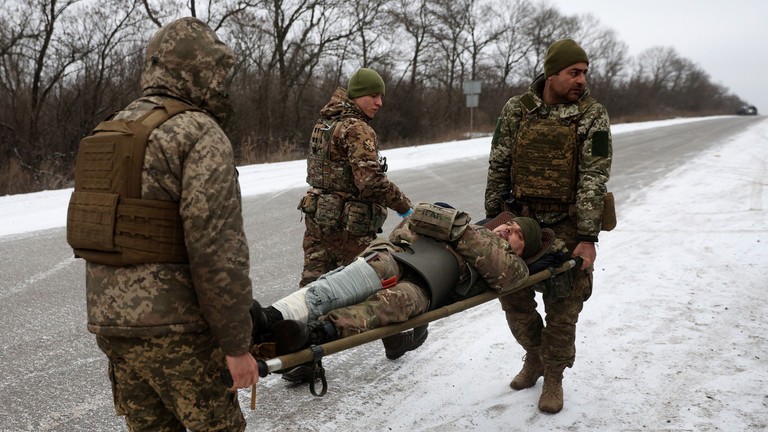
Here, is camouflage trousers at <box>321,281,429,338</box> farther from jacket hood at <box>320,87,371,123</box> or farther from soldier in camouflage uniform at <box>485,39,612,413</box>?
jacket hood at <box>320,87,371,123</box>

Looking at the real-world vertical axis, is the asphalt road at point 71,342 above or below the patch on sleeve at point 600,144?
below

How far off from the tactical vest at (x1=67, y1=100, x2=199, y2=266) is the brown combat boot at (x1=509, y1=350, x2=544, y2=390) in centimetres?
245

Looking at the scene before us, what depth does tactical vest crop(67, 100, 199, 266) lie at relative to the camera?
1.79 metres

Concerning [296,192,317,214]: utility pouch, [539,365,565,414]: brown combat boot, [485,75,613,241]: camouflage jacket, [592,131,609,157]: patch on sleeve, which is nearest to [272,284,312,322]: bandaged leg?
[296,192,317,214]: utility pouch

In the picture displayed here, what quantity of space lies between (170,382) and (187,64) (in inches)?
42.0

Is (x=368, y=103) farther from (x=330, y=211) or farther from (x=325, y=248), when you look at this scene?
(x=325, y=248)

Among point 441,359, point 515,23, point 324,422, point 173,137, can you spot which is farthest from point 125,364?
point 515,23

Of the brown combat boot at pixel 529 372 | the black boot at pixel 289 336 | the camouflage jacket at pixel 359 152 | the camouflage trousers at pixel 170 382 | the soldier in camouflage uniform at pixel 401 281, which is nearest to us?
the camouflage trousers at pixel 170 382

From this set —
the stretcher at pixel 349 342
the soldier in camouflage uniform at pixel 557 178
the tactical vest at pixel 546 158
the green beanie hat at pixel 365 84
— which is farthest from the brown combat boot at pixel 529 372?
the green beanie hat at pixel 365 84

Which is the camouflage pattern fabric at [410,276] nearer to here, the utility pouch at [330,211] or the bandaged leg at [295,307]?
the bandaged leg at [295,307]

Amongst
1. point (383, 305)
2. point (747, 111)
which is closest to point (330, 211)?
point (383, 305)

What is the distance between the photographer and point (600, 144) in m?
3.29

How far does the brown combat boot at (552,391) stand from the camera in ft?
10.8

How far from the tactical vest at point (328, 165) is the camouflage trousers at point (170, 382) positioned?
6.62 feet
